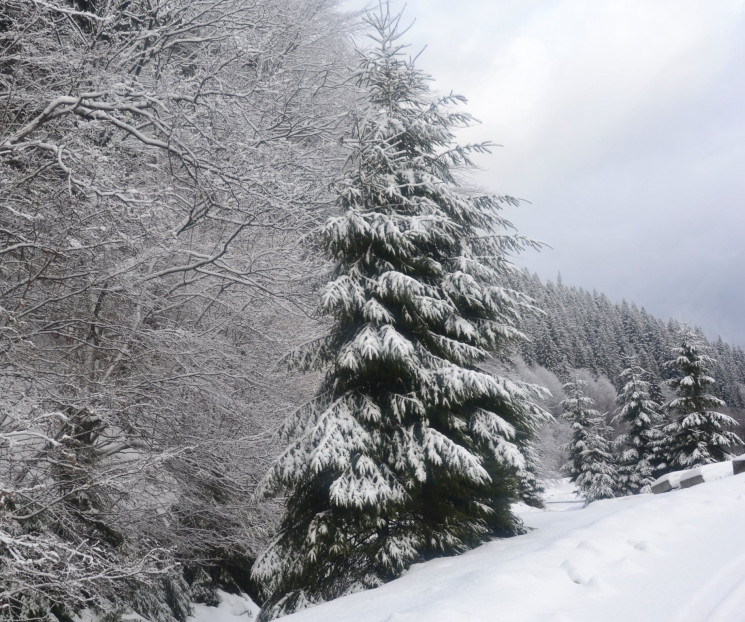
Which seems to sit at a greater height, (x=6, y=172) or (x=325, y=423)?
(x=6, y=172)

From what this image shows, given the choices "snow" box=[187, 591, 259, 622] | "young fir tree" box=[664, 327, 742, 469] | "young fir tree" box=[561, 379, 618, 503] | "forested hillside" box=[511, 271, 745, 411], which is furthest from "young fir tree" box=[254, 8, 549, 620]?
"forested hillside" box=[511, 271, 745, 411]

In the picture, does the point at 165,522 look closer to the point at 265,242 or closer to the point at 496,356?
the point at 265,242

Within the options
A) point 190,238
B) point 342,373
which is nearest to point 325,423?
point 342,373

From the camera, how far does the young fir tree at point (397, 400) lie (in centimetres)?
666

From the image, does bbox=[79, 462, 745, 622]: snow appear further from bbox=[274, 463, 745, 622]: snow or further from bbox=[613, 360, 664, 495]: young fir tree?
bbox=[613, 360, 664, 495]: young fir tree

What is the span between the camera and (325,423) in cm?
698

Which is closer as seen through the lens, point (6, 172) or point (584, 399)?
point (6, 172)

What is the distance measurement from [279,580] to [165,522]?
2.21 metres

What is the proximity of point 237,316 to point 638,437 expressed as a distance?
28.6 m

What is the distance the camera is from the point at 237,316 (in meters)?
→ 8.97

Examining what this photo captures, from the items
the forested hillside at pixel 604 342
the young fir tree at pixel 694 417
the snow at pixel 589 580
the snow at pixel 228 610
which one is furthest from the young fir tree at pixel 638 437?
the forested hillside at pixel 604 342

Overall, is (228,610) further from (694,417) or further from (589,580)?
(694,417)

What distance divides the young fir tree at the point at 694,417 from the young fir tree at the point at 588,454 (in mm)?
6259

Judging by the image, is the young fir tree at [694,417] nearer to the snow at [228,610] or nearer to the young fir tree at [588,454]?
the young fir tree at [588,454]
